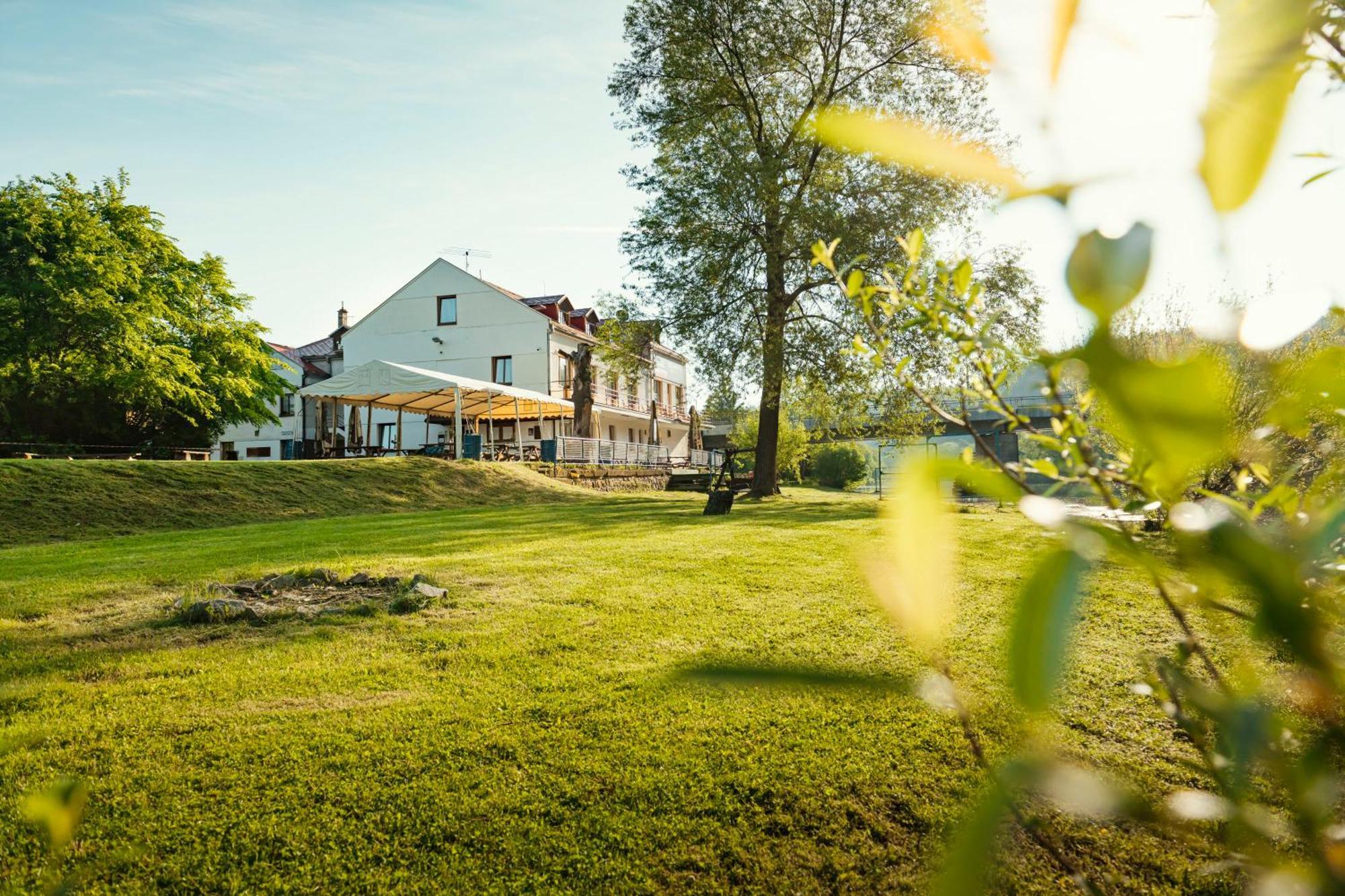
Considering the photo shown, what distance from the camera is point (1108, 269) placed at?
35cm

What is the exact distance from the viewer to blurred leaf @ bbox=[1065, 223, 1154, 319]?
0.34 metres

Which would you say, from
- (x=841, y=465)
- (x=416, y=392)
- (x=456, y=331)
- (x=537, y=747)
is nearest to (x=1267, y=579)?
(x=537, y=747)

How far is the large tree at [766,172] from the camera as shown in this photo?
17.6 m

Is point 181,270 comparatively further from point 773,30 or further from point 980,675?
point 980,675

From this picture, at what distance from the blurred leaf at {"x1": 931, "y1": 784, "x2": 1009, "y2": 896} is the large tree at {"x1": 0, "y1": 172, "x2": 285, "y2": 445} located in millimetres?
29937

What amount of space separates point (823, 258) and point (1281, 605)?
0.68 m

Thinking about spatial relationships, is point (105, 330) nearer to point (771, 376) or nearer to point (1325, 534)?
point (771, 376)

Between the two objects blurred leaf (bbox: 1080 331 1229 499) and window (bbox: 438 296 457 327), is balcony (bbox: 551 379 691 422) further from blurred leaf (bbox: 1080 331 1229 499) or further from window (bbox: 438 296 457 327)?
blurred leaf (bbox: 1080 331 1229 499)

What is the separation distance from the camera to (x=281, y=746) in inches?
120

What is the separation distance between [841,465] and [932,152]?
41.5 m

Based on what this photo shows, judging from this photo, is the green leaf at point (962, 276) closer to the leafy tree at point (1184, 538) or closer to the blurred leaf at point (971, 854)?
the leafy tree at point (1184, 538)

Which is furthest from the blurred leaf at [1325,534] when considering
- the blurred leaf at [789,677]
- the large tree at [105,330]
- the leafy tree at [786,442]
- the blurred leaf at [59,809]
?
the leafy tree at [786,442]

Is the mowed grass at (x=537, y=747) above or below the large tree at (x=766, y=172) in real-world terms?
below

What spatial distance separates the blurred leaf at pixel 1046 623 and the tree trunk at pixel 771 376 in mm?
17571
